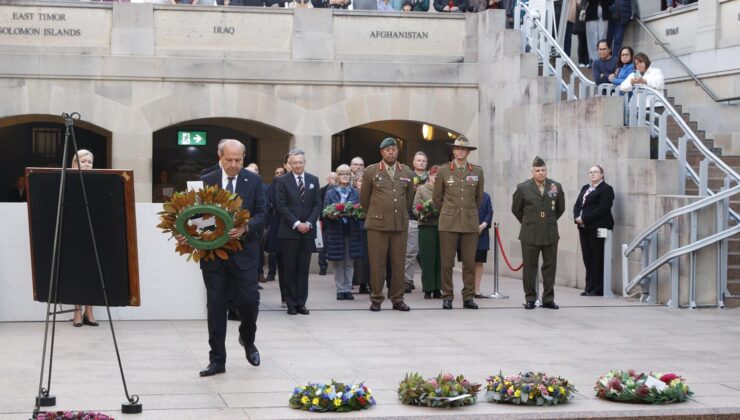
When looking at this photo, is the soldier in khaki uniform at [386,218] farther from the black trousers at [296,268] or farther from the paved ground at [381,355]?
the black trousers at [296,268]

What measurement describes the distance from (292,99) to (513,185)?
13.5 ft

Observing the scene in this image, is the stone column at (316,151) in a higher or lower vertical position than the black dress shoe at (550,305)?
higher

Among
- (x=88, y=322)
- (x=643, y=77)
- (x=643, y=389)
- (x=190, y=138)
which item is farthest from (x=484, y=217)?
(x=190, y=138)

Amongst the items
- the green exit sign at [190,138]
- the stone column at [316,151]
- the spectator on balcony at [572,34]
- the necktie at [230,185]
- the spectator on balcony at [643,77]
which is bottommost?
the necktie at [230,185]

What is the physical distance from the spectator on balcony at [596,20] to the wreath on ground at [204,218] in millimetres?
12916

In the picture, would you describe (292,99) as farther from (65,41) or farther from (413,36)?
(65,41)

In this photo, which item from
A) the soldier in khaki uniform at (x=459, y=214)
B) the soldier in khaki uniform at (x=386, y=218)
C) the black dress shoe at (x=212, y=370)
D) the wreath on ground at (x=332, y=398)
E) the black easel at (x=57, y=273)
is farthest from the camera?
the soldier in khaki uniform at (x=459, y=214)

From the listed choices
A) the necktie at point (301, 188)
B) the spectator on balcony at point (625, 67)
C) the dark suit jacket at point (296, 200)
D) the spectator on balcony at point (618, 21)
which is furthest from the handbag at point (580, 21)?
the necktie at point (301, 188)

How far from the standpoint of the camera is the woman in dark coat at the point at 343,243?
16.1m

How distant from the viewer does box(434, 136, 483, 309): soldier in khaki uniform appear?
15164mm

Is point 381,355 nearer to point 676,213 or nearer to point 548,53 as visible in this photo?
point 676,213

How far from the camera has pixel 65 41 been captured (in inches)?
797

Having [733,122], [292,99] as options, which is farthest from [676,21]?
[292,99]

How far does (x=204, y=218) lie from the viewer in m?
9.72
